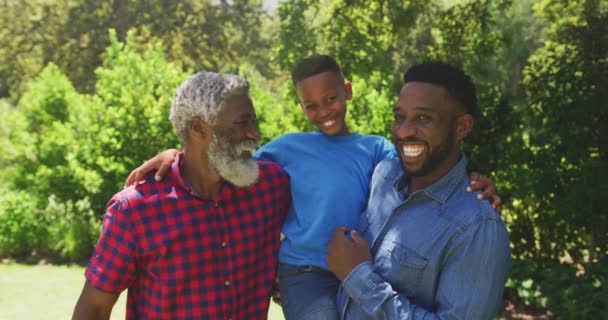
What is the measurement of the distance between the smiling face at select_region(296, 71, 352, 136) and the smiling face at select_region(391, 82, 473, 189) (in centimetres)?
72

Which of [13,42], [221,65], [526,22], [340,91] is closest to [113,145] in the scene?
[340,91]

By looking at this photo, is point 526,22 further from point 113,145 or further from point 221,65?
point 113,145

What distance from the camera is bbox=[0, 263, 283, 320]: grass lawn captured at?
738 cm

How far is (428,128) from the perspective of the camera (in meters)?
2.20

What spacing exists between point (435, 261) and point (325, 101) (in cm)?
120

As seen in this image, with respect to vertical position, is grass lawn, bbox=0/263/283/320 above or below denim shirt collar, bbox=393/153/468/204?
below

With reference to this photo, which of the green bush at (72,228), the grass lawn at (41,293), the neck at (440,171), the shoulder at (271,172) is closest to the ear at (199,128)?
the shoulder at (271,172)

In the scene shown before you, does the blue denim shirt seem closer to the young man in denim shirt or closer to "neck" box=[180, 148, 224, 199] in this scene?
the young man in denim shirt

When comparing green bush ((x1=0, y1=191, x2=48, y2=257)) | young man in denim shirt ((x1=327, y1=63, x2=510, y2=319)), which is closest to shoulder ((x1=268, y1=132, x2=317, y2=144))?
young man in denim shirt ((x1=327, y1=63, x2=510, y2=319))

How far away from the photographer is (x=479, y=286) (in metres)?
1.98

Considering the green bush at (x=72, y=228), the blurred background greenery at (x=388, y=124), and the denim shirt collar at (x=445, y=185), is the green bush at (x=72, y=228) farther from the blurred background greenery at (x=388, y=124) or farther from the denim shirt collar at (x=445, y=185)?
the denim shirt collar at (x=445, y=185)

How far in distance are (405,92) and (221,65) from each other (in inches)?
953

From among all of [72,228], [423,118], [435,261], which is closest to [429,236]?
[435,261]

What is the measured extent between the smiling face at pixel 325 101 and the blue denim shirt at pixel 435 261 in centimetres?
73
